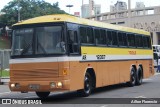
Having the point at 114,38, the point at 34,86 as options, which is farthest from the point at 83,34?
the point at 114,38

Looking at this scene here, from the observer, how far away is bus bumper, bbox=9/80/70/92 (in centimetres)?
1599

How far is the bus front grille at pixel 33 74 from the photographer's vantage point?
637 inches

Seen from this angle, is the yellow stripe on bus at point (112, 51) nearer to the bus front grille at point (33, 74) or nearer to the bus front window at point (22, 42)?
the bus front grille at point (33, 74)

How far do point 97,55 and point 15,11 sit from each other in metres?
69.2

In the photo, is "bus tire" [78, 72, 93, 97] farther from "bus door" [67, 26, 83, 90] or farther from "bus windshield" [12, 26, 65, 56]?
"bus windshield" [12, 26, 65, 56]

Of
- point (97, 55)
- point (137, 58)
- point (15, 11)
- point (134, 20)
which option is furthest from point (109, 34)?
point (134, 20)

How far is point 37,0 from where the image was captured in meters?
88.3

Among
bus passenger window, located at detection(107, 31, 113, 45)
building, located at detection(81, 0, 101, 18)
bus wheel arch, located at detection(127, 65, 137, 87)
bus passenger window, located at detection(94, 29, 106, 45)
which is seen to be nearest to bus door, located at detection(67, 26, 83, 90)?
bus passenger window, located at detection(94, 29, 106, 45)

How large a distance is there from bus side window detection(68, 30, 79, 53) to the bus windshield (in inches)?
18.1

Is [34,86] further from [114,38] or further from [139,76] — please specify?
[139,76]

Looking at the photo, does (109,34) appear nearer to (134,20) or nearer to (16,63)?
(16,63)

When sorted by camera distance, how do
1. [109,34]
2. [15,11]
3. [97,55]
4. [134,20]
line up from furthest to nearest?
[134,20]
[15,11]
[109,34]
[97,55]

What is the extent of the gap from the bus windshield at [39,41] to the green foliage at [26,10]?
64.9m

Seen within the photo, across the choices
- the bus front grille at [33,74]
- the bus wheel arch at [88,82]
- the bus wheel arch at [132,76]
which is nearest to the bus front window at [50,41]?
the bus front grille at [33,74]
